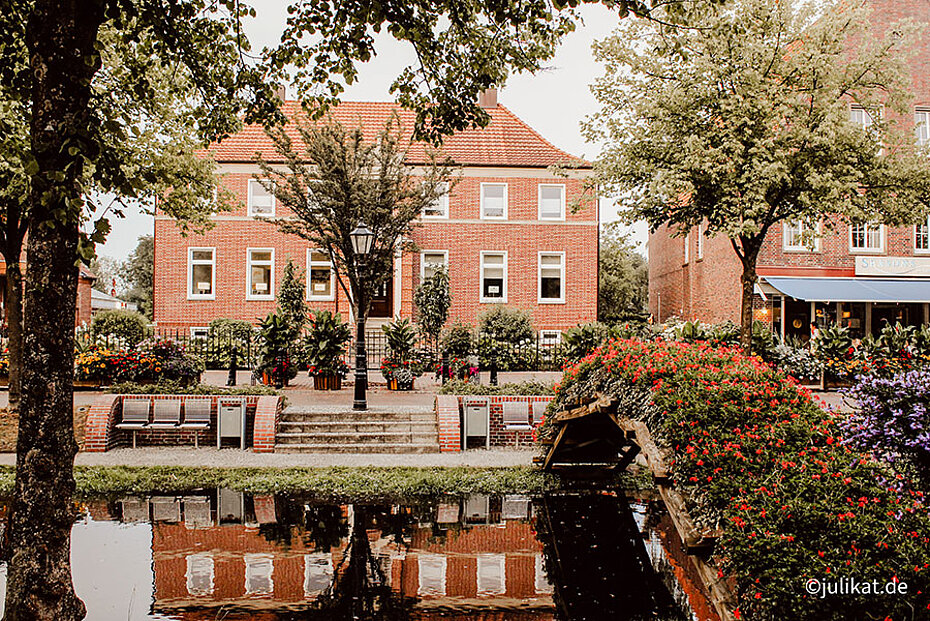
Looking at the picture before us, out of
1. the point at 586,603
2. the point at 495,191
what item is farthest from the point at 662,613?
the point at 495,191

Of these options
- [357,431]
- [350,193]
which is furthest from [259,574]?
[350,193]

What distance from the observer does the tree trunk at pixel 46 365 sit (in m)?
4.12

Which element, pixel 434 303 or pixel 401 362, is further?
pixel 434 303

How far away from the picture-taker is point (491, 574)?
6047mm

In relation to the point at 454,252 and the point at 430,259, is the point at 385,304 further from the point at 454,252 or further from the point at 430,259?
the point at 454,252

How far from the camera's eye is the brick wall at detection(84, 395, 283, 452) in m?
11.2

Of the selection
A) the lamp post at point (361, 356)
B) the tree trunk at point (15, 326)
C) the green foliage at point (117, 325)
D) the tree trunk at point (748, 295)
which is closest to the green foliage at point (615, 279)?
the tree trunk at point (748, 295)

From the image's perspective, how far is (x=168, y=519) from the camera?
294 inches

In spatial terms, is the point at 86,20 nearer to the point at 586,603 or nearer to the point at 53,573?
the point at 53,573

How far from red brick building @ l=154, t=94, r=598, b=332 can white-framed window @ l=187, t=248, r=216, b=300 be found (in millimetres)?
40

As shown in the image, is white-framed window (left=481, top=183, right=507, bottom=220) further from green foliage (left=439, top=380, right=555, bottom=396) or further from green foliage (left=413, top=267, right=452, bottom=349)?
green foliage (left=439, top=380, right=555, bottom=396)

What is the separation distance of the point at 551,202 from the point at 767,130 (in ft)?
41.6

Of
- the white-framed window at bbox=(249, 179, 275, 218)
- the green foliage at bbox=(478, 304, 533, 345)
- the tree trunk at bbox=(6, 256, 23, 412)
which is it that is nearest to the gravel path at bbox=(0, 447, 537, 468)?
the tree trunk at bbox=(6, 256, 23, 412)

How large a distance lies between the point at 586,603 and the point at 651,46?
50.4 feet
